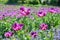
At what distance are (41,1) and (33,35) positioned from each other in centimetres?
1304

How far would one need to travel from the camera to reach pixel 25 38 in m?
4.42

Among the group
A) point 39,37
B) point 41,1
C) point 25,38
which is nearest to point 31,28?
point 39,37

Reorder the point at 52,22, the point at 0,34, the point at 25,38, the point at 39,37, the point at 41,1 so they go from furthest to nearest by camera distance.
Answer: the point at 41,1 < the point at 52,22 < the point at 0,34 < the point at 39,37 < the point at 25,38

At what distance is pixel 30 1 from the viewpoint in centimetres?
1759

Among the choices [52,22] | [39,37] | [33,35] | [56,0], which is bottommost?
[56,0]

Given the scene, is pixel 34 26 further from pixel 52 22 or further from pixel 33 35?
pixel 33 35

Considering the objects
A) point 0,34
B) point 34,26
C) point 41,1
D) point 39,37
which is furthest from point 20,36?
point 41,1

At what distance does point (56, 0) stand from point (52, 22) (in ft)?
33.5

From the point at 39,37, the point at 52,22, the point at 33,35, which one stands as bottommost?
the point at 52,22

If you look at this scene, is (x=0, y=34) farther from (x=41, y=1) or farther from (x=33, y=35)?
(x=41, y=1)

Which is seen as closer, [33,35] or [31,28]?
[33,35]

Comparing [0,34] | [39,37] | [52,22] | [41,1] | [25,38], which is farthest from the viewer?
[41,1]

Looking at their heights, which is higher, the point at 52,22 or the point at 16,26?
the point at 16,26

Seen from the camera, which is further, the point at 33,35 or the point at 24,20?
the point at 24,20
